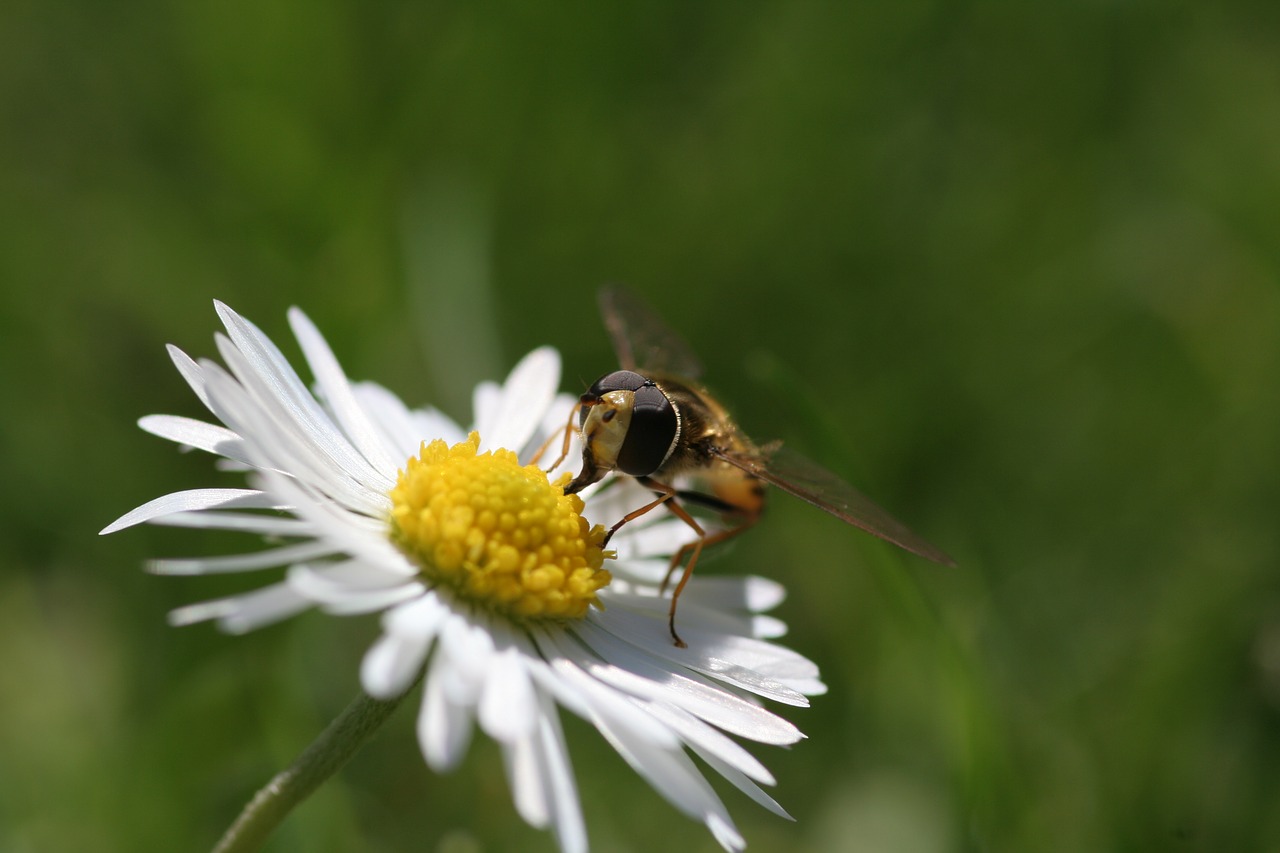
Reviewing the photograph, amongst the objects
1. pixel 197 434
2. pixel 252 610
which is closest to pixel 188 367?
pixel 197 434

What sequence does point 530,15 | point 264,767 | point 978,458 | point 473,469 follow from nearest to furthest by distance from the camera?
point 473,469
point 264,767
point 978,458
point 530,15

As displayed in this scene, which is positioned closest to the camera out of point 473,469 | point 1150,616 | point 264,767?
point 473,469

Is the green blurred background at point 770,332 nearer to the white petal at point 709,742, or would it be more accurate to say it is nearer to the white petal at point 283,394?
the white petal at point 283,394

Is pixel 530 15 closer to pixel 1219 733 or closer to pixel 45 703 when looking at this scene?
pixel 45 703

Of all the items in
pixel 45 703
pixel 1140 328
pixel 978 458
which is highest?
pixel 1140 328

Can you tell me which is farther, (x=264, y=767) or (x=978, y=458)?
(x=978, y=458)

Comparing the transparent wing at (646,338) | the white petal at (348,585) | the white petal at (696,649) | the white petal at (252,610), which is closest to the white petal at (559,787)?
the white petal at (348,585)

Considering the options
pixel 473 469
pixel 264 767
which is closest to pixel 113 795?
pixel 264 767
